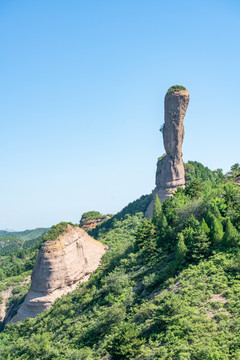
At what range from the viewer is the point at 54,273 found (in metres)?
42.6

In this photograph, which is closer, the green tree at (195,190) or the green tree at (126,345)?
the green tree at (126,345)

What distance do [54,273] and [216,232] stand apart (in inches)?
1012

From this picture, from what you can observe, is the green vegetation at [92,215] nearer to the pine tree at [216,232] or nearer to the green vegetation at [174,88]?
the green vegetation at [174,88]

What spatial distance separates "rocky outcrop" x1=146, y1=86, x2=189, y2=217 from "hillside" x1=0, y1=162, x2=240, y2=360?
619 inches

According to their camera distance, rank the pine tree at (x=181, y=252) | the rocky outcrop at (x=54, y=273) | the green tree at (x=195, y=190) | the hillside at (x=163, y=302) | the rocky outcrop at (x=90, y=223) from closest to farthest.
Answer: the hillside at (x=163, y=302) < the pine tree at (x=181, y=252) < the rocky outcrop at (x=54, y=273) < the green tree at (x=195, y=190) < the rocky outcrop at (x=90, y=223)

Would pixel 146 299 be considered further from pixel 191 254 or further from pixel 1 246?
pixel 1 246

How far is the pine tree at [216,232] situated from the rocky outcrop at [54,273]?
24.8 meters

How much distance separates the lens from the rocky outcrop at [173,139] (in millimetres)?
56062

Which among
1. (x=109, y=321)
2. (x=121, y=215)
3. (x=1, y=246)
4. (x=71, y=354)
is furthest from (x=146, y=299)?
(x=1, y=246)

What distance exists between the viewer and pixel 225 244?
2556cm

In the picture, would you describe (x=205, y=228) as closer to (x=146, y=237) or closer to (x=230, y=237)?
(x=230, y=237)

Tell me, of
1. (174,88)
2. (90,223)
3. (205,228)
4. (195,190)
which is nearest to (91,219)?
(90,223)

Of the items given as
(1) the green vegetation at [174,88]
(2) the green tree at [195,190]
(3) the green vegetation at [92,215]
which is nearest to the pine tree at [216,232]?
(2) the green tree at [195,190]

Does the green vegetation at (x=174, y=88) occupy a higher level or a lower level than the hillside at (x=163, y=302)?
higher
